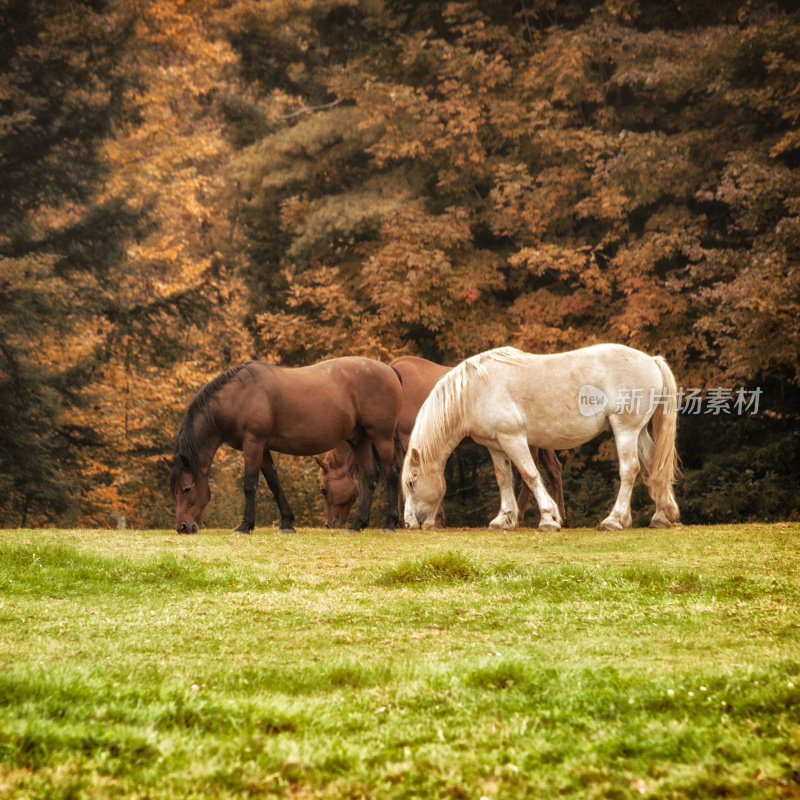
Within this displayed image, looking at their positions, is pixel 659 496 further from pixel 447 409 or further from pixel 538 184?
pixel 538 184

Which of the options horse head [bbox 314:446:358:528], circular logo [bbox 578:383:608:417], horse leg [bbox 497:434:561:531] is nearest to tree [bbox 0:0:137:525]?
horse head [bbox 314:446:358:528]

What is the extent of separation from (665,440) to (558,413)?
4.62ft

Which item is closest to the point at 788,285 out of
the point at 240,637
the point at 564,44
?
the point at 564,44

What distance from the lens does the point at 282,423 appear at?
1257cm

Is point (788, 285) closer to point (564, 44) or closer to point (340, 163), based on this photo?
point (564, 44)

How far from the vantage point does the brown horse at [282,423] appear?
39.7 feet

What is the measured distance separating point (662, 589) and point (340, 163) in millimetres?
17480

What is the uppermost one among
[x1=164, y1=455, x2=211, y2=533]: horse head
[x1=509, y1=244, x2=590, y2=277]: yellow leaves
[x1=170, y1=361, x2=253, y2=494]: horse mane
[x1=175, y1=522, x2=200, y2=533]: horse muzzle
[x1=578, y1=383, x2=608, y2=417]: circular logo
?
[x1=509, y1=244, x2=590, y2=277]: yellow leaves

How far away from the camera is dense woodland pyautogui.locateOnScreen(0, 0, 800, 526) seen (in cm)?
1748

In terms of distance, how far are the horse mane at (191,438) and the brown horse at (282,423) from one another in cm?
1

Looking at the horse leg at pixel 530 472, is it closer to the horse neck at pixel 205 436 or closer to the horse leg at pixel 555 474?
the horse leg at pixel 555 474

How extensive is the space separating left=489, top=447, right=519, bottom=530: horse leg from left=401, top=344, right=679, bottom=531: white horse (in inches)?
1.2

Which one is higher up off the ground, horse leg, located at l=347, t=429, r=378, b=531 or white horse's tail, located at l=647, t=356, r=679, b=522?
white horse's tail, located at l=647, t=356, r=679, b=522

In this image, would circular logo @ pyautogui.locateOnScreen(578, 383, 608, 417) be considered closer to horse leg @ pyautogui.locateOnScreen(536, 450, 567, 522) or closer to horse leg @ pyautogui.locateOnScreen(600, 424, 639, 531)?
horse leg @ pyautogui.locateOnScreen(600, 424, 639, 531)
